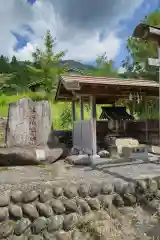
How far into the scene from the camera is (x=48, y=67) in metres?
25.1

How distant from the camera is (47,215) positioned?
14.5 ft

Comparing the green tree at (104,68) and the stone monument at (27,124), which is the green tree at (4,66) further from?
the stone monument at (27,124)

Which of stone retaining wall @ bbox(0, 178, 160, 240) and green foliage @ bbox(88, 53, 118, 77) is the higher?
green foliage @ bbox(88, 53, 118, 77)

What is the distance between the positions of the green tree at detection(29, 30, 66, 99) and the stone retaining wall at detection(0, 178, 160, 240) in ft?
66.2

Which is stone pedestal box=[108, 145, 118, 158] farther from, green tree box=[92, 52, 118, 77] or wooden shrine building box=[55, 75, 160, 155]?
green tree box=[92, 52, 118, 77]

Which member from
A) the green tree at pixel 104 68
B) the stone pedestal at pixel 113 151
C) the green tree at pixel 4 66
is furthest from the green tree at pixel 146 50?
the green tree at pixel 4 66

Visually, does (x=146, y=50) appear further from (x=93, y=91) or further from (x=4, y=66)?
(x=4, y=66)

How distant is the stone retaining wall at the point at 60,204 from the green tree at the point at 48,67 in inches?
794

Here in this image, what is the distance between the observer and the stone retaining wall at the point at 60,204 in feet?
13.8

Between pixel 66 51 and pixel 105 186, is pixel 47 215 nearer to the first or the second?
pixel 105 186

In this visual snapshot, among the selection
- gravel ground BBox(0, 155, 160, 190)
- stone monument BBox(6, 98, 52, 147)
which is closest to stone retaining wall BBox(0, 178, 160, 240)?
gravel ground BBox(0, 155, 160, 190)

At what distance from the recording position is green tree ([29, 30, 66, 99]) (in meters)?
25.1

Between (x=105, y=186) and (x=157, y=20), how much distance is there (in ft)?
56.0

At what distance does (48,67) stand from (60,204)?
22.0 metres
